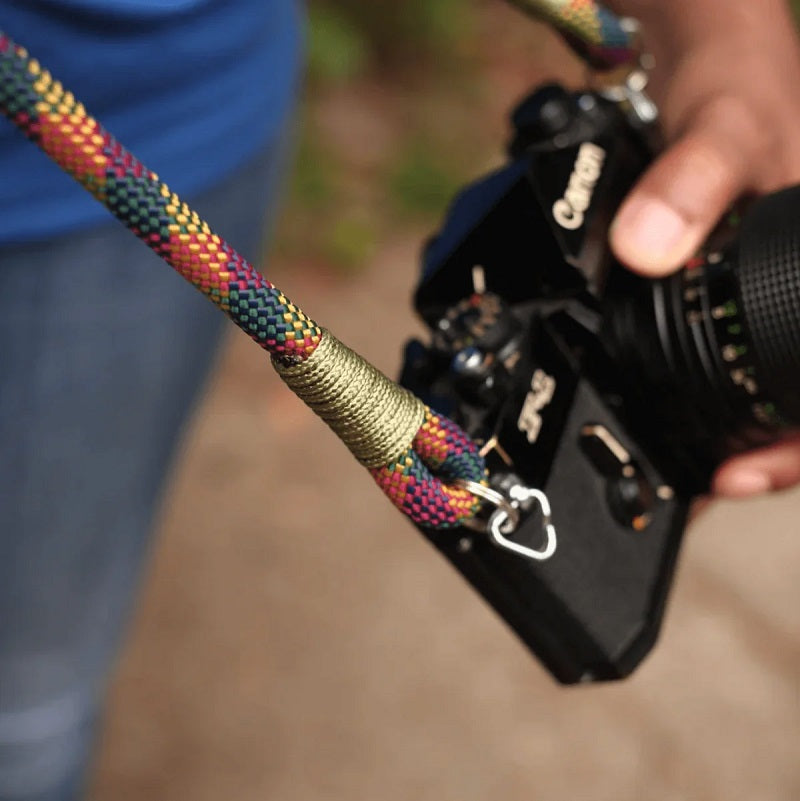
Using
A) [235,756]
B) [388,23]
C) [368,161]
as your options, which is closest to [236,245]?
[235,756]

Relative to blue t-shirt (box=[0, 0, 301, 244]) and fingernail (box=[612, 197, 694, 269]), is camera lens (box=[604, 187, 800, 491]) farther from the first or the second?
blue t-shirt (box=[0, 0, 301, 244])

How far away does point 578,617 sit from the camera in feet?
1.69

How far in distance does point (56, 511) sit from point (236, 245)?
187 millimetres

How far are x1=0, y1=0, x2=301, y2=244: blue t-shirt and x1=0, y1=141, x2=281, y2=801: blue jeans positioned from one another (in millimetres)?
21

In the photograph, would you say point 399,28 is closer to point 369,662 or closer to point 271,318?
point 369,662

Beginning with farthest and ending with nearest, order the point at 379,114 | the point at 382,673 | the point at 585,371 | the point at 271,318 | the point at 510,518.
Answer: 1. the point at 379,114
2. the point at 382,673
3. the point at 585,371
4. the point at 510,518
5. the point at 271,318

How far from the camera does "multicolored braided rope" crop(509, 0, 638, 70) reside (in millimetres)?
561

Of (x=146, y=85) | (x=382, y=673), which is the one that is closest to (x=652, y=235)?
(x=146, y=85)

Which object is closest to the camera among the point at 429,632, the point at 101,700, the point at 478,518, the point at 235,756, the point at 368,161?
the point at 478,518

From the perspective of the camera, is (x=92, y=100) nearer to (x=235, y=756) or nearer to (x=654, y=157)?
(x=654, y=157)

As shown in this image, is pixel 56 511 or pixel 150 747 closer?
pixel 56 511

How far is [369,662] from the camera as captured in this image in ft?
4.15

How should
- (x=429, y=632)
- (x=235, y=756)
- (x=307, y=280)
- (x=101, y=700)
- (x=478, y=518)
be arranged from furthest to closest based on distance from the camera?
1. (x=307, y=280)
2. (x=429, y=632)
3. (x=235, y=756)
4. (x=101, y=700)
5. (x=478, y=518)

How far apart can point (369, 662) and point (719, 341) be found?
0.79 metres
